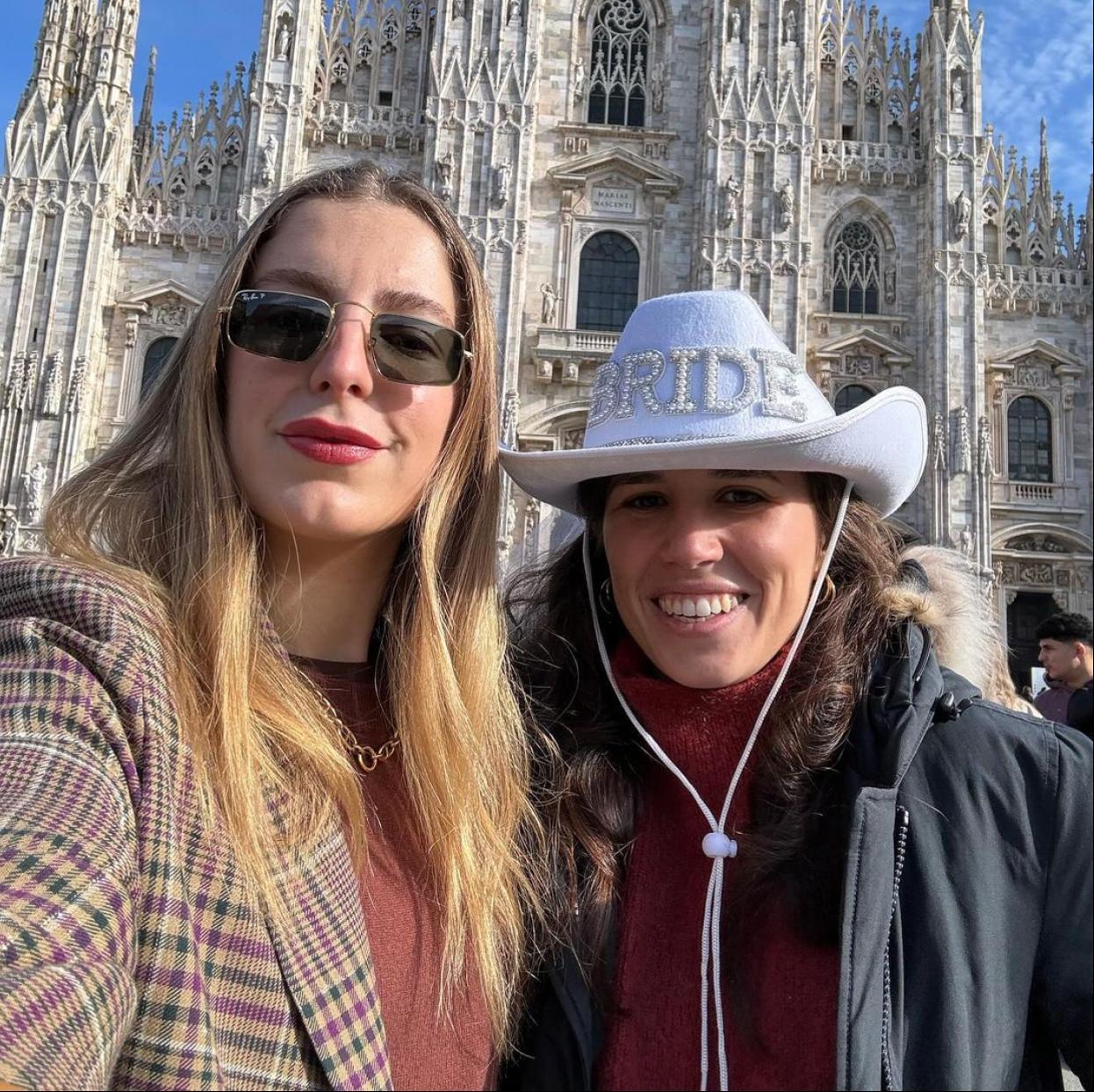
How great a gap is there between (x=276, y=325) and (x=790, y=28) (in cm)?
1964

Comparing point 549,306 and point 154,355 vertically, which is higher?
point 549,306

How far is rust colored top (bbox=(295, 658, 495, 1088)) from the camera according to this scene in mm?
1383

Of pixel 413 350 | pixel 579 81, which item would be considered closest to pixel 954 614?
pixel 413 350

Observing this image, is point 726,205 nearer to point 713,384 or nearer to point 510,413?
point 510,413

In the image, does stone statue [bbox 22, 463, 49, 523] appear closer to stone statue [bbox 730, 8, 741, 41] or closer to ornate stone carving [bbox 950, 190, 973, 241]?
stone statue [bbox 730, 8, 741, 41]

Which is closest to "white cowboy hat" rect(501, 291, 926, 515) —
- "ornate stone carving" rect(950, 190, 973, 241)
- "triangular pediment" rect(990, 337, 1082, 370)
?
"ornate stone carving" rect(950, 190, 973, 241)

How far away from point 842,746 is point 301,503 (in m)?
1.10

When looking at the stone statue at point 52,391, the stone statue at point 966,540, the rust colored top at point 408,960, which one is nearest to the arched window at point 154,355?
the stone statue at point 52,391

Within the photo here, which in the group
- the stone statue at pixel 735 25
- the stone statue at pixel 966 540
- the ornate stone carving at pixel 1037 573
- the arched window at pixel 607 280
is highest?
the stone statue at pixel 735 25

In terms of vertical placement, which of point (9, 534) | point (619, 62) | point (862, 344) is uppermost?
point (619, 62)

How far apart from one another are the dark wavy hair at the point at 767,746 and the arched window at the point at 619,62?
18.5m

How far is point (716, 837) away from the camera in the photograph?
165cm

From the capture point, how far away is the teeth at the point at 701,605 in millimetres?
1777

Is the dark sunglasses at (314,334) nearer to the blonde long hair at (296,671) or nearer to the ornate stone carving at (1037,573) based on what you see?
the blonde long hair at (296,671)
